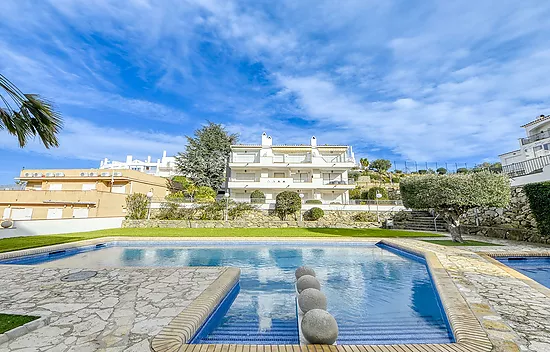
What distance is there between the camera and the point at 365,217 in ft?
76.3

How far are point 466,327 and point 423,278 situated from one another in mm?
4255

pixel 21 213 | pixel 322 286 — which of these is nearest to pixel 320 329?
pixel 322 286

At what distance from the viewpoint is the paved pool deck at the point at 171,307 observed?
291 centimetres

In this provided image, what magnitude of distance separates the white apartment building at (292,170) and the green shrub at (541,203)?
698 inches

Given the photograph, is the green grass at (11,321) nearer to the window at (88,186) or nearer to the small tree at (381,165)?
the window at (88,186)

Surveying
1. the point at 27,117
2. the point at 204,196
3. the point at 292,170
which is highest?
the point at 292,170

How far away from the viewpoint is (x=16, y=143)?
4.72 meters

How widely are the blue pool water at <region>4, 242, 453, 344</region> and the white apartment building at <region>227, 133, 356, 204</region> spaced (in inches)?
632

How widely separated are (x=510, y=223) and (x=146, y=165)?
5725cm

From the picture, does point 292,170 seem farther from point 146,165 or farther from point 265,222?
point 146,165

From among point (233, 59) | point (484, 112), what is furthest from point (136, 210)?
point (484, 112)

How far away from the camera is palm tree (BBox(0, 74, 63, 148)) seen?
417 centimetres

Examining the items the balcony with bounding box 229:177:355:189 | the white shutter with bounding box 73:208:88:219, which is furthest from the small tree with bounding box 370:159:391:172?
the white shutter with bounding box 73:208:88:219

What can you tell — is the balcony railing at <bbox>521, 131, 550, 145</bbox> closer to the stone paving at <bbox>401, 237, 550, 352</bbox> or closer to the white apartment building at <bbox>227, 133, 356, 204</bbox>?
the white apartment building at <bbox>227, 133, 356, 204</bbox>
